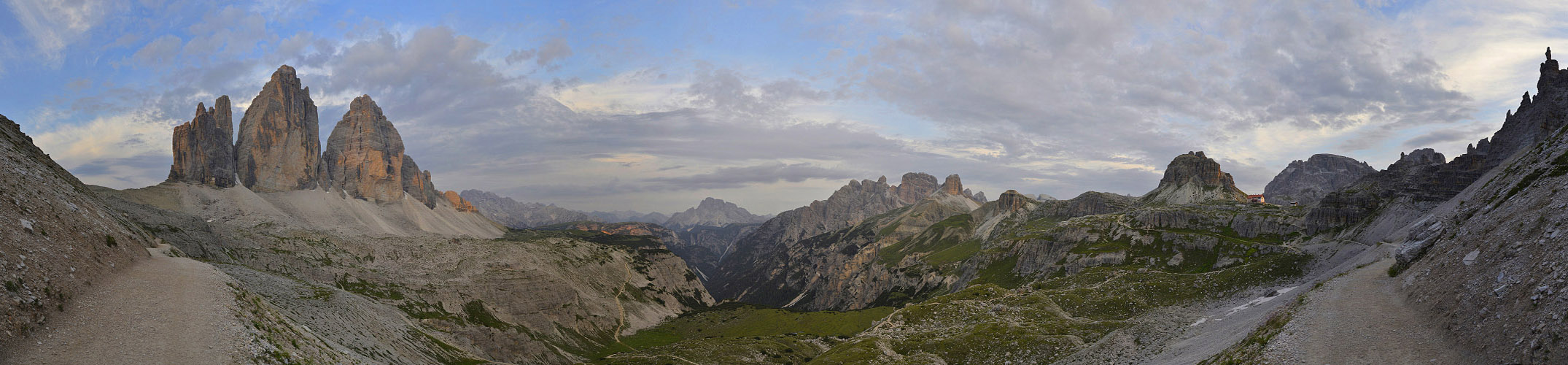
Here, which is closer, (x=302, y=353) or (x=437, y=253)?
(x=302, y=353)

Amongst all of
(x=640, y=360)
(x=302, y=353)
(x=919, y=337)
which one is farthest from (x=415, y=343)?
(x=919, y=337)

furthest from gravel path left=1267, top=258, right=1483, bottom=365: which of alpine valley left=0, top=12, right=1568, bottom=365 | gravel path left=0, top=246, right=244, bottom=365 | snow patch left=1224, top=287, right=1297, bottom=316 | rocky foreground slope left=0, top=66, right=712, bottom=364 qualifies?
rocky foreground slope left=0, top=66, right=712, bottom=364

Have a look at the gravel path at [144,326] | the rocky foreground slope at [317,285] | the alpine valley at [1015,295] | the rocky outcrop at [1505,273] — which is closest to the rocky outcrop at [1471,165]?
the alpine valley at [1015,295]

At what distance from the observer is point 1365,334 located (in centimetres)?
4041

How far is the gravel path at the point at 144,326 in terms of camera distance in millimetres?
39656

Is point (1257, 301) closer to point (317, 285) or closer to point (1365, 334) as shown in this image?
point (1365, 334)

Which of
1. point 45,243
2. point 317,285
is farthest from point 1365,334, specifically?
point 317,285

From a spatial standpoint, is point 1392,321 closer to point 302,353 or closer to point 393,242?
point 302,353

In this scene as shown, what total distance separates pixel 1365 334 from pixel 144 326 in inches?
3331

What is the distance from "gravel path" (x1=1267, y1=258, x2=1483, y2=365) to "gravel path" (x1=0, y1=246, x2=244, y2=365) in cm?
7449

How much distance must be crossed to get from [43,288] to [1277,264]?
14354cm

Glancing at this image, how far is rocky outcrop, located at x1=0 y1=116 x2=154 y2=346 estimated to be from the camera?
40.5 metres

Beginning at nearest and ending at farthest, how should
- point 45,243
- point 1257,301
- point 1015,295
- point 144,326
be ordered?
point 144,326, point 45,243, point 1257,301, point 1015,295

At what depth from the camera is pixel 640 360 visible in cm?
13725
